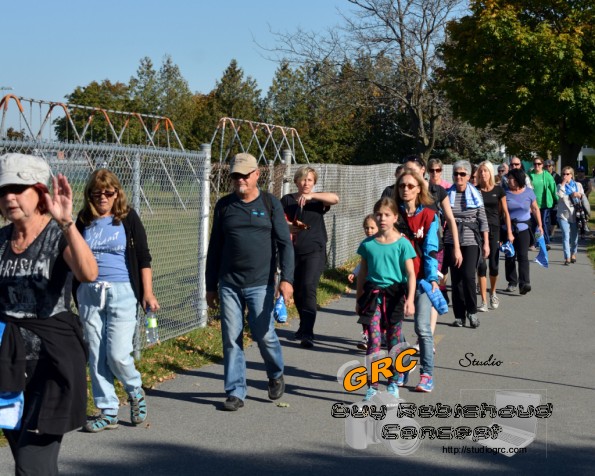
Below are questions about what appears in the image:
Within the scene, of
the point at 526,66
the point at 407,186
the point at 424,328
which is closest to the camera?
the point at 424,328

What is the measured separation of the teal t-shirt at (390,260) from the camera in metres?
7.21

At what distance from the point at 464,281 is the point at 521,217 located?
10.0ft

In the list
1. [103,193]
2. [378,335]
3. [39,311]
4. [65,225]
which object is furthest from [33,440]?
[378,335]

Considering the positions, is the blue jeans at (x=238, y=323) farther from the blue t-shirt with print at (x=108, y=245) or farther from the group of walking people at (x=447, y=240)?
the blue t-shirt with print at (x=108, y=245)

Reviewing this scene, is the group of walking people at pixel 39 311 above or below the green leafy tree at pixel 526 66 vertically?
below

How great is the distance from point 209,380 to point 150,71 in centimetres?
4963

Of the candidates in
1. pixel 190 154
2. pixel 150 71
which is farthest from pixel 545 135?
pixel 190 154

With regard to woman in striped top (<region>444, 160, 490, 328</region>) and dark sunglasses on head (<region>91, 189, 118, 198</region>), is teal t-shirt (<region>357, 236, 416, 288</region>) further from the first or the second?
woman in striped top (<region>444, 160, 490, 328</region>)

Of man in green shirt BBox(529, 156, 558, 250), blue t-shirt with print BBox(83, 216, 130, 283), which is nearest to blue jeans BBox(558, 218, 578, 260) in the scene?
man in green shirt BBox(529, 156, 558, 250)

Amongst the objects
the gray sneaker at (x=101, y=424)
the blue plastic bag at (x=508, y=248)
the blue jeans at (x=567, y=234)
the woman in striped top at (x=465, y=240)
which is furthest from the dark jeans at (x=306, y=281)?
the blue jeans at (x=567, y=234)

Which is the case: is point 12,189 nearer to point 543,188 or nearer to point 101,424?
point 101,424

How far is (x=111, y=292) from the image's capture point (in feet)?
21.0

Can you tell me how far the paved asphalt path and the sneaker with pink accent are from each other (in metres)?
0.09

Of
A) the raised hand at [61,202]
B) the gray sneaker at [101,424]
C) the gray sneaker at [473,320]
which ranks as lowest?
the gray sneaker at [101,424]
